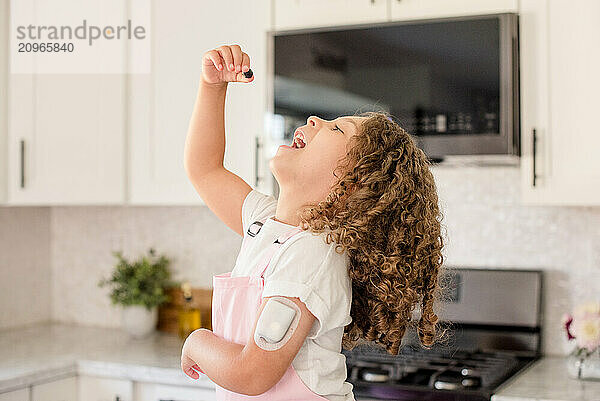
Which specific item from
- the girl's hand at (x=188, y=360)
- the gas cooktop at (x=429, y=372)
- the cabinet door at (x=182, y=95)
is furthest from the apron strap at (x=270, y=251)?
the cabinet door at (x=182, y=95)

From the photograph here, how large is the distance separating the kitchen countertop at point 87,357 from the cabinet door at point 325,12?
3.47 ft

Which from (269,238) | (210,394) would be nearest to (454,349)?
(210,394)

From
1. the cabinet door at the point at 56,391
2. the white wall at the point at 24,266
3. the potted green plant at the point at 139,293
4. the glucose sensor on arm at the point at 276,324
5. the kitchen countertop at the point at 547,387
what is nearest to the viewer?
the glucose sensor on arm at the point at 276,324

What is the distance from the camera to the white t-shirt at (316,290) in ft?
3.97

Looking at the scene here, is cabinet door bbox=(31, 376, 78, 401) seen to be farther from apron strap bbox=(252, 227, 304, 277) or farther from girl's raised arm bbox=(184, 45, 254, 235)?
apron strap bbox=(252, 227, 304, 277)

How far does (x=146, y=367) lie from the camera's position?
2.37 metres

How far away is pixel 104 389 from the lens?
8.07ft

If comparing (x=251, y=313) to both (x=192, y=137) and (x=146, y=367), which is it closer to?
(x=192, y=137)

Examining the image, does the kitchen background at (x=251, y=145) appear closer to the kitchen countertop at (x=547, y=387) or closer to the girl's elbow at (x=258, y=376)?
the kitchen countertop at (x=547, y=387)

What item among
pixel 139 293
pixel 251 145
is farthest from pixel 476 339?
pixel 139 293

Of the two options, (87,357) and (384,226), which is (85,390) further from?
(384,226)

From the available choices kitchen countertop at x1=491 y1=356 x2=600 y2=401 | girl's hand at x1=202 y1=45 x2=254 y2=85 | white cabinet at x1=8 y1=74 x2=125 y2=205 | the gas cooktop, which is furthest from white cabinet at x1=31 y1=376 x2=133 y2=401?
girl's hand at x1=202 y1=45 x2=254 y2=85

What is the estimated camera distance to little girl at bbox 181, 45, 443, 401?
1.20 metres

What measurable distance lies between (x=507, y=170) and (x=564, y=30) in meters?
0.55
